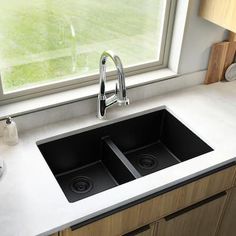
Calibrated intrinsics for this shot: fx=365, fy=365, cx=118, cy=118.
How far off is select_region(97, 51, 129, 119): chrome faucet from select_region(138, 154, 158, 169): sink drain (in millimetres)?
316

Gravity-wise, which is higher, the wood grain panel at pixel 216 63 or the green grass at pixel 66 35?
the green grass at pixel 66 35

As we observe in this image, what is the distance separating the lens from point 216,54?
2.04 m

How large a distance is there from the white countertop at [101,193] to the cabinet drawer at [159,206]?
0.19ft

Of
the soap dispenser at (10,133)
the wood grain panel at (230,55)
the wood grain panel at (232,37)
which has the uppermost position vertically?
the wood grain panel at (232,37)

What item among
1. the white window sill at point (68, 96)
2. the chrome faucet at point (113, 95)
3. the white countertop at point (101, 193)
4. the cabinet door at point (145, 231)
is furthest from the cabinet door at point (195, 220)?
the white window sill at point (68, 96)

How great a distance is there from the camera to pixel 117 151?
1708 mm

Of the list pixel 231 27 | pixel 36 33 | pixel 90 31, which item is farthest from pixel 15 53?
pixel 231 27

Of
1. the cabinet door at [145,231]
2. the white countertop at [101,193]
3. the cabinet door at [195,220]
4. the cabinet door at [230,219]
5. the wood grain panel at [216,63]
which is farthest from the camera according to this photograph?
the wood grain panel at [216,63]

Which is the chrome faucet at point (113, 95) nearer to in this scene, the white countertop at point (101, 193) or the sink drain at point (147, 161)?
the white countertop at point (101, 193)

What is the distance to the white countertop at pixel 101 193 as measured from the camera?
1.27 m

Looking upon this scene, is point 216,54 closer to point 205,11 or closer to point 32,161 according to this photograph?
point 205,11

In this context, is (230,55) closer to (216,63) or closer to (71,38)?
(216,63)

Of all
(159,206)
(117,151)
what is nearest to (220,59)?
(117,151)

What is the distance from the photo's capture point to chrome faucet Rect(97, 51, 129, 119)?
1.52 meters
